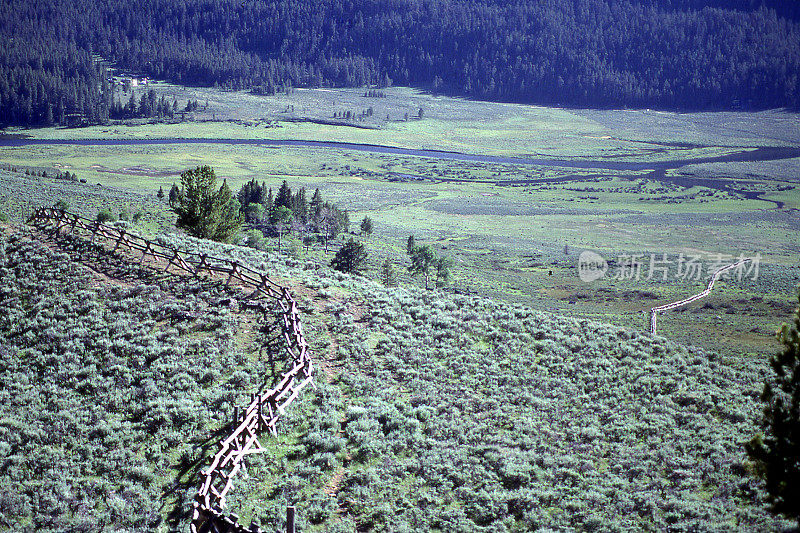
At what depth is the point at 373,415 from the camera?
14.8m

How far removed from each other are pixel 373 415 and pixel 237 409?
3159 mm

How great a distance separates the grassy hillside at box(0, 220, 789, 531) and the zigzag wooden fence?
381 mm

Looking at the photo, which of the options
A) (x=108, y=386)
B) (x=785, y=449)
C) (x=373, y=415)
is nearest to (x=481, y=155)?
(x=373, y=415)

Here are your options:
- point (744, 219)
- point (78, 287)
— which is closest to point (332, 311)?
point (78, 287)

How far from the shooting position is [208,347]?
1684 cm

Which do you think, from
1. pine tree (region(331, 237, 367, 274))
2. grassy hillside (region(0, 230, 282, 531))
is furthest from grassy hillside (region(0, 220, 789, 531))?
pine tree (region(331, 237, 367, 274))

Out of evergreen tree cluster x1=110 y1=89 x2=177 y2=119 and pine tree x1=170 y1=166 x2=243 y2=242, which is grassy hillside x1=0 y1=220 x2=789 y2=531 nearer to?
pine tree x1=170 y1=166 x2=243 y2=242

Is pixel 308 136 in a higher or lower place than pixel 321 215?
higher

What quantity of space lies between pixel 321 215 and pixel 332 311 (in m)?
53.2

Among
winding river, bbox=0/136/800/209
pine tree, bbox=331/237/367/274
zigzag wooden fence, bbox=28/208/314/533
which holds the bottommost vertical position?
pine tree, bbox=331/237/367/274

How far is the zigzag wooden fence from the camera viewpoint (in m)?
10.6

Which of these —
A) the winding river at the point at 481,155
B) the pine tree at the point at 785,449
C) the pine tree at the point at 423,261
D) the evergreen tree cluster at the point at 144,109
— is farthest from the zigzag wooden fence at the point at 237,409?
the evergreen tree cluster at the point at 144,109

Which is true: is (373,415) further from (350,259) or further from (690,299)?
(690,299)

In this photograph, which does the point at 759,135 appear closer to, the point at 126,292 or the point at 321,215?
the point at 321,215
